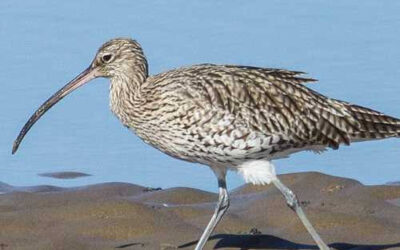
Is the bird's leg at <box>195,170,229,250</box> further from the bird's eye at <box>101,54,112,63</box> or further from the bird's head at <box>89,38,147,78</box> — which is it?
the bird's eye at <box>101,54,112,63</box>

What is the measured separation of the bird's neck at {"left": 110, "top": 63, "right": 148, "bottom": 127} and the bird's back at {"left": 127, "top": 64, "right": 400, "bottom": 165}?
0.07 meters

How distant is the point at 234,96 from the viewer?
521 inches

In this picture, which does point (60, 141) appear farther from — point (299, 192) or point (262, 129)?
point (262, 129)

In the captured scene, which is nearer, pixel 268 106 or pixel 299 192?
pixel 268 106

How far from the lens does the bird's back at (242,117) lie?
12988 mm

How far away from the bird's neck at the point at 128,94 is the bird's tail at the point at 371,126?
1694 mm

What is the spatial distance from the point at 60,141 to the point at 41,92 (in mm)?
1090

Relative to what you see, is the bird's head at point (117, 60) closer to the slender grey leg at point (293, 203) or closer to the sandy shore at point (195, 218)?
the sandy shore at point (195, 218)

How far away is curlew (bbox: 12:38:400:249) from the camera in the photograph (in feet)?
42.7

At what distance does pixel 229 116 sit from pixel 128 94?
94 centimetres

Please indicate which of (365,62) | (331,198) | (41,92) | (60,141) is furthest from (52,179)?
(365,62)

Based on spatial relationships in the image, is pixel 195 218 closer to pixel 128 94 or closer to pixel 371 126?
pixel 128 94

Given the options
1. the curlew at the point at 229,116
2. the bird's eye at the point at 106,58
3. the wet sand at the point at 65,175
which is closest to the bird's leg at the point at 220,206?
the curlew at the point at 229,116

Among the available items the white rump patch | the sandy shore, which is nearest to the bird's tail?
the sandy shore
